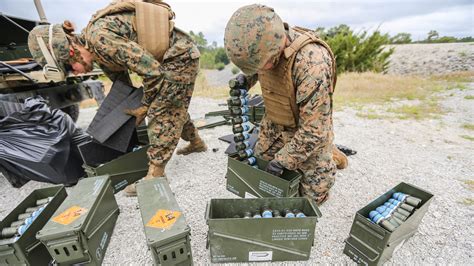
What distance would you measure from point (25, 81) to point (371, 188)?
4.71 m

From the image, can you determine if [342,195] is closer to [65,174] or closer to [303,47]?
[303,47]

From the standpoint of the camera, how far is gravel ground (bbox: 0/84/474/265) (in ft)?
5.92

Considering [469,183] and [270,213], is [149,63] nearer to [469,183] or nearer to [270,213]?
[270,213]

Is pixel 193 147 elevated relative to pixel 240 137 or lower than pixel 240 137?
lower

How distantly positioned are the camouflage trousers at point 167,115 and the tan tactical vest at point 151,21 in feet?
0.71

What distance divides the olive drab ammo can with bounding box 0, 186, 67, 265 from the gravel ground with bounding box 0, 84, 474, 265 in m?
0.44

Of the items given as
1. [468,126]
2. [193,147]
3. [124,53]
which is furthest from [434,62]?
[124,53]

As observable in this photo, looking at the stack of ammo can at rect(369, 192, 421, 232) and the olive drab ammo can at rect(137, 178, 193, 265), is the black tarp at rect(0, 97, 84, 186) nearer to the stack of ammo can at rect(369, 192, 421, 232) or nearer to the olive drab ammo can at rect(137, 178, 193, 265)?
the olive drab ammo can at rect(137, 178, 193, 265)

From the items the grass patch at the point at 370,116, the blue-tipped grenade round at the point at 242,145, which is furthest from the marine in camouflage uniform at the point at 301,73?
the grass patch at the point at 370,116

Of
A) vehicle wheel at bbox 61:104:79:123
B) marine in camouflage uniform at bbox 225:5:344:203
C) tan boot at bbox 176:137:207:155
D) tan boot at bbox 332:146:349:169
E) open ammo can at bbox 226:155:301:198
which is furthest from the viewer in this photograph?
vehicle wheel at bbox 61:104:79:123

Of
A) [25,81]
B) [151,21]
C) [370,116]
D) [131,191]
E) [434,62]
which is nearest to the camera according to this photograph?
[151,21]

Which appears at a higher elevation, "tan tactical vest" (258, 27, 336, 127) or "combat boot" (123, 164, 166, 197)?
"tan tactical vest" (258, 27, 336, 127)

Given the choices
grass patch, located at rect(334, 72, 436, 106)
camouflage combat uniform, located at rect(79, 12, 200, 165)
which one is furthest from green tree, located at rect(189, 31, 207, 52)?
grass patch, located at rect(334, 72, 436, 106)

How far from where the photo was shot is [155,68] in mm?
2154
